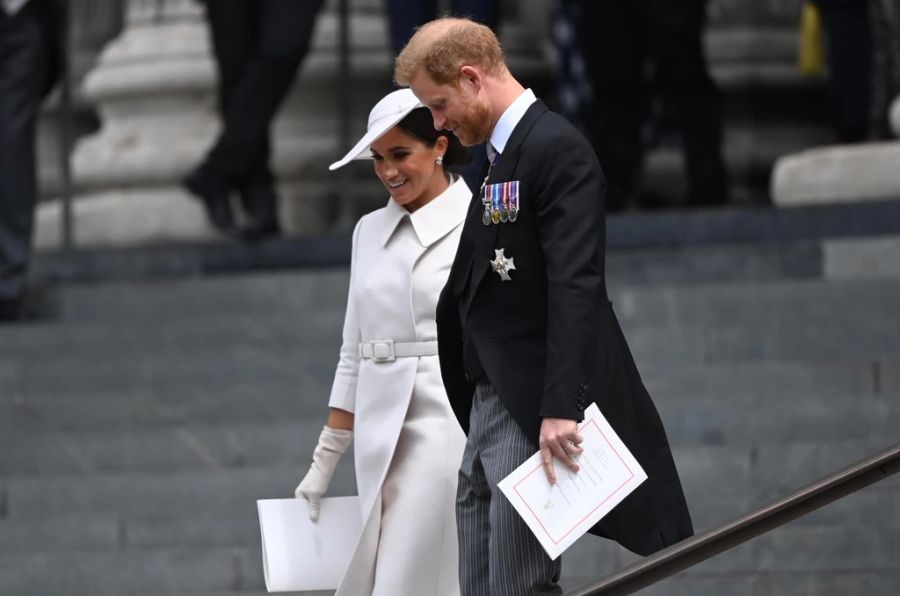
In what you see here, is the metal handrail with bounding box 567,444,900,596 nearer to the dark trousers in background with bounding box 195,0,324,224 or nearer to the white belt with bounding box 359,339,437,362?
the white belt with bounding box 359,339,437,362

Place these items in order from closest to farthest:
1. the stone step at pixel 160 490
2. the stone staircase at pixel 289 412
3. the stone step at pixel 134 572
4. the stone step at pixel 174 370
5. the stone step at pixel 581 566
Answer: the stone step at pixel 581 566, the stone staircase at pixel 289 412, the stone step at pixel 134 572, the stone step at pixel 160 490, the stone step at pixel 174 370

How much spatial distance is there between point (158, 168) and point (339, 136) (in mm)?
947

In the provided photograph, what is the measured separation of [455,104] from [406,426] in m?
0.87

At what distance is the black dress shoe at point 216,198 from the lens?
10055 mm

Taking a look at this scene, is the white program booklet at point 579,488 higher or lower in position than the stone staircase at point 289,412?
higher

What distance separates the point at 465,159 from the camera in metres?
5.04

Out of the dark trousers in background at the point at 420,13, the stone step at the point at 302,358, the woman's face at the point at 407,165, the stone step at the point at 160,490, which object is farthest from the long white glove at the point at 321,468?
the dark trousers in background at the point at 420,13

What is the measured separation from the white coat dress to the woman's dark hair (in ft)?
0.33

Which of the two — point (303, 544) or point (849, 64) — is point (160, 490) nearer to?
point (303, 544)

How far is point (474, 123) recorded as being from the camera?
4.43m

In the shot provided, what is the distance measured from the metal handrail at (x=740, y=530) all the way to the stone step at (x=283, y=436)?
268cm

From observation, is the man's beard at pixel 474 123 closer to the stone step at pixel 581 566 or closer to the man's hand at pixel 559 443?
the man's hand at pixel 559 443

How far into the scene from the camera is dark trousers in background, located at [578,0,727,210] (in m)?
10.4

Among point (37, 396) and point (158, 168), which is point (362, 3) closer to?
point (158, 168)
